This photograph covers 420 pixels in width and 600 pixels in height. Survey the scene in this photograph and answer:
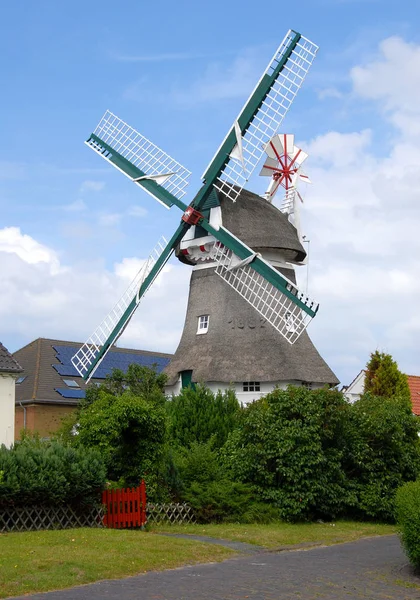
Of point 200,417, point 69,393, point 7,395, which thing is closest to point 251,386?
point 200,417

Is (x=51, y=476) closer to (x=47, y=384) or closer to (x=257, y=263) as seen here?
(x=257, y=263)

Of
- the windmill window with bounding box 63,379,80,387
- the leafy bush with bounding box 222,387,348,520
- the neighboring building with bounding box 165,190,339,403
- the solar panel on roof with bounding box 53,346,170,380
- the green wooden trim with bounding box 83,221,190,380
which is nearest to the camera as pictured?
the leafy bush with bounding box 222,387,348,520

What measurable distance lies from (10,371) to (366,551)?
40.8 ft

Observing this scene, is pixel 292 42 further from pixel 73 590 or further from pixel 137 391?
pixel 73 590

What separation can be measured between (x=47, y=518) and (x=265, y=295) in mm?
14740

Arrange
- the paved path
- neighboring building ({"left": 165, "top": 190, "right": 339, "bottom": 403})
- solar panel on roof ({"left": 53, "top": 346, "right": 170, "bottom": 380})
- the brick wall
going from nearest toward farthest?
1. the paved path
2. neighboring building ({"left": 165, "top": 190, "right": 339, "bottom": 403})
3. the brick wall
4. solar panel on roof ({"left": 53, "top": 346, "right": 170, "bottom": 380})

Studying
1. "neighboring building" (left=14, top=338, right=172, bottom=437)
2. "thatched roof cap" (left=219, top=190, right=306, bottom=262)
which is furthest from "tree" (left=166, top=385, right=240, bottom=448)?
"neighboring building" (left=14, top=338, right=172, bottom=437)

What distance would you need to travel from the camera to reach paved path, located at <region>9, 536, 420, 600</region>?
37.3 feet

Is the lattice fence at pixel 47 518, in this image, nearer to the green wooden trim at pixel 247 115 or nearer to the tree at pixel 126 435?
the tree at pixel 126 435

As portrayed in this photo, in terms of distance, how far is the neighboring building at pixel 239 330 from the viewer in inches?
1189

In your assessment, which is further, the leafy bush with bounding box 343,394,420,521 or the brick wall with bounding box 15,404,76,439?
the brick wall with bounding box 15,404,76,439

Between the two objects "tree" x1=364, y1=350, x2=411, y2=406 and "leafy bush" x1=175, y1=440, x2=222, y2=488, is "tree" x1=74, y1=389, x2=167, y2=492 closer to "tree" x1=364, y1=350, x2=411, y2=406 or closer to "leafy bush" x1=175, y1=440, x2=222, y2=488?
"leafy bush" x1=175, y1=440, x2=222, y2=488

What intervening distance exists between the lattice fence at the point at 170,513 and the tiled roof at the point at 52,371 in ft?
71.7

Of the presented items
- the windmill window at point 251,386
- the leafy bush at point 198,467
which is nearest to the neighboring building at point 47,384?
the windmill window at point 251,386
